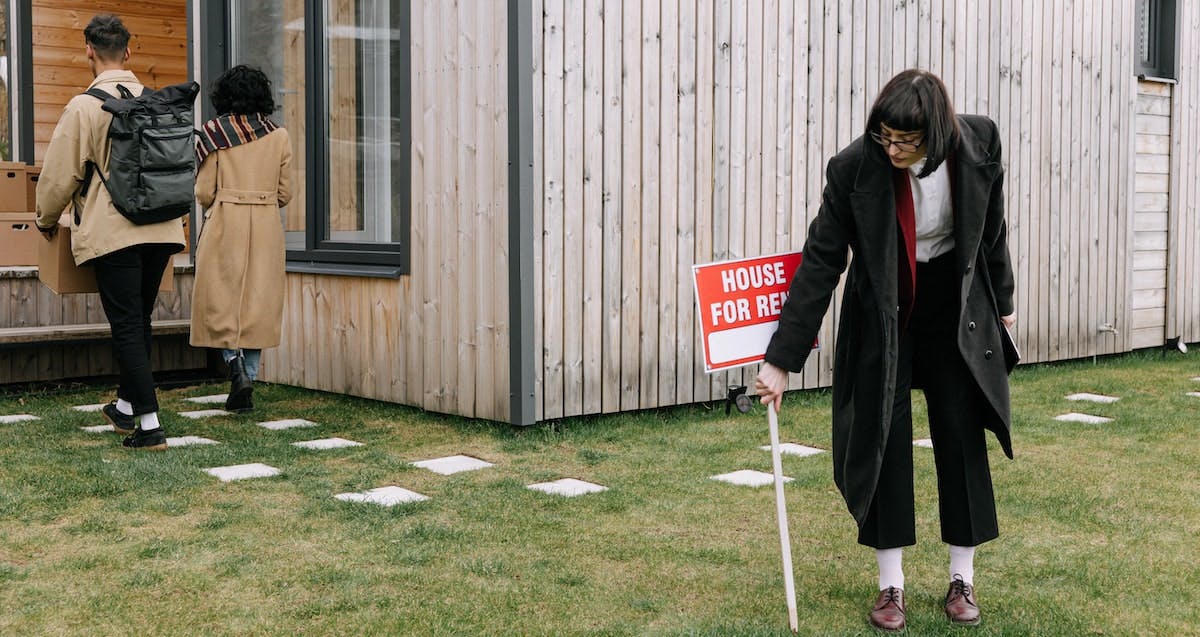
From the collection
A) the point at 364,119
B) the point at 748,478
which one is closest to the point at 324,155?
the point at 364,119

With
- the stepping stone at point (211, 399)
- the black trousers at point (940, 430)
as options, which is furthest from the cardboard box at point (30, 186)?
the black trousers at point (940, 430)

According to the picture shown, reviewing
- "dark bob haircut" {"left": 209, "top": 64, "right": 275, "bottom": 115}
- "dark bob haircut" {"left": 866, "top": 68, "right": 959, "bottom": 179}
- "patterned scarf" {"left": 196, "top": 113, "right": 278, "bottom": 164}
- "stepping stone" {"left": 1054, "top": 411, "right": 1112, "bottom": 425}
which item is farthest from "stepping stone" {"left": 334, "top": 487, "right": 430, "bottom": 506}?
"stepping stone" {"left": 1054, "top": 411, "right": 1112, "bottom": 425}

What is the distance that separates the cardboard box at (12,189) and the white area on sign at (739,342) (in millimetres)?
6216

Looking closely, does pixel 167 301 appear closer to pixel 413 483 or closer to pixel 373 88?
pixel 373 88

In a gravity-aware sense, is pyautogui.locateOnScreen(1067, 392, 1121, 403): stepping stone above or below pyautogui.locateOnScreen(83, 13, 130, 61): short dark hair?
below

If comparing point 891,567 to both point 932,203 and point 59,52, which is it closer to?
point 932,203

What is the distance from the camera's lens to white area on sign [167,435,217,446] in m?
5.79

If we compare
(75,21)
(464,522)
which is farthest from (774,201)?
(75,21)

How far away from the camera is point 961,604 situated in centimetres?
332

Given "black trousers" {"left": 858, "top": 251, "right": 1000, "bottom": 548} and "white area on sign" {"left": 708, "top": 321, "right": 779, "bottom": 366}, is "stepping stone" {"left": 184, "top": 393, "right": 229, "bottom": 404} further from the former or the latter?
"black trousers" {"left": 858, "top": 251, "right": 1000, "bottom": 548}

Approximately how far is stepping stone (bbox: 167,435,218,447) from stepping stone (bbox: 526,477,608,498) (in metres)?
1.72

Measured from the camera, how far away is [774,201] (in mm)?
7238

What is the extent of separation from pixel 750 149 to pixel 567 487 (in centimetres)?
280

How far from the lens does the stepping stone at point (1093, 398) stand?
721 centimetres
